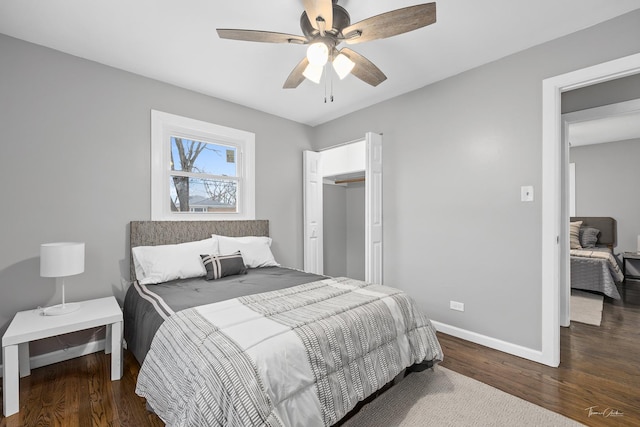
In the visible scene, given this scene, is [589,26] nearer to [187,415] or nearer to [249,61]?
[249,61]

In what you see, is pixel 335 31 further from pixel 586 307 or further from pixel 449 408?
pixel 586 307

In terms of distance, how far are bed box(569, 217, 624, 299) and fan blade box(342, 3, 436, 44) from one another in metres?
4.47

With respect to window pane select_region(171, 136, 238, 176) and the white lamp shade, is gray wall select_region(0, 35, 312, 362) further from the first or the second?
the white lamp shade

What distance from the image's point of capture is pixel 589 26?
217cm

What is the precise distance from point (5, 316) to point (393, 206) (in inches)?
145

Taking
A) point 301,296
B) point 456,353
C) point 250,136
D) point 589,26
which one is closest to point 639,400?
point 456,353

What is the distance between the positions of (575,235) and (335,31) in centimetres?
558

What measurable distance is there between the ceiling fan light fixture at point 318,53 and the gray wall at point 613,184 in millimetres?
6343

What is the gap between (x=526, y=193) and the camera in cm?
247

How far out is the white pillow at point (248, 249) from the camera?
314cm

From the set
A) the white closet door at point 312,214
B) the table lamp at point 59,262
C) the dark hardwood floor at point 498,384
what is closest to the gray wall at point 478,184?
the dark hardwood floor at point 498,384

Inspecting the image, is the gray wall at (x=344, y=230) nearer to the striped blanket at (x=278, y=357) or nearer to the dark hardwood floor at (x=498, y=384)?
the dark hardwood floor at (x=498, y=384)

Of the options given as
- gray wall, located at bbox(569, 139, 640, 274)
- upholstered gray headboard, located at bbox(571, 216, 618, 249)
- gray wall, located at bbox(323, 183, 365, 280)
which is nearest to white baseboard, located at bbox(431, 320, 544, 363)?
gray wall, located at bbox(323, 183, 365, 280)

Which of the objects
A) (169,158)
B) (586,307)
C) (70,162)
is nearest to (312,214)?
(169,158)
